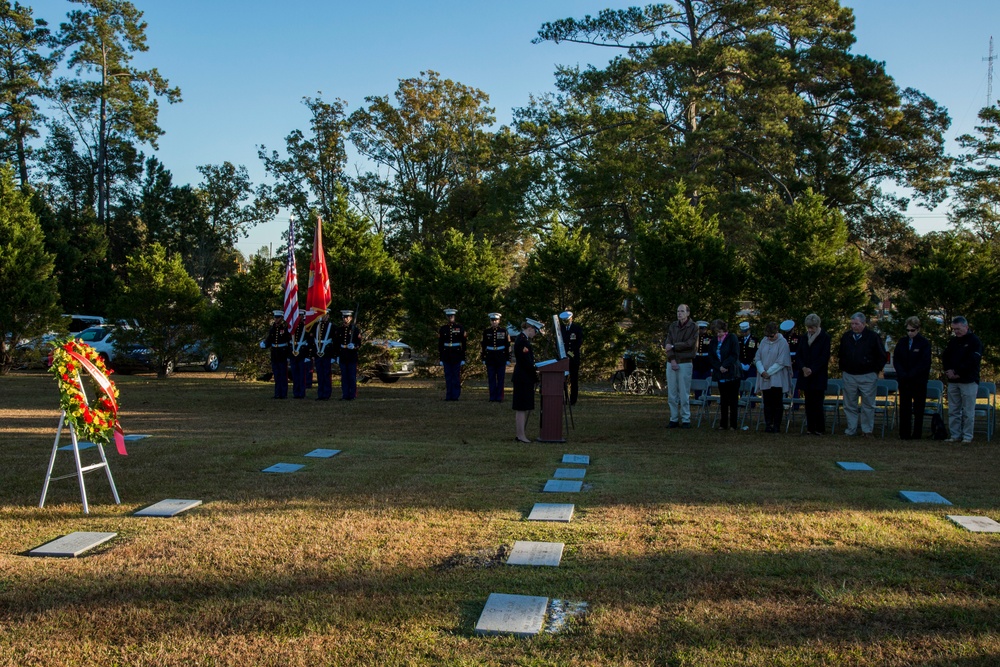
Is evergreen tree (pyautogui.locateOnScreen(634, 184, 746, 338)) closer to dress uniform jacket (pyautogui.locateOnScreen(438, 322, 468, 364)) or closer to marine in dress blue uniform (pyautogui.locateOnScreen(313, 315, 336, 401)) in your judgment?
dress uniform jacket (pyautogui.locateOnScreen(438, 322, 468, 364))

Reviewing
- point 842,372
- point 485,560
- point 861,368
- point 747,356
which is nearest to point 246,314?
point 747,356

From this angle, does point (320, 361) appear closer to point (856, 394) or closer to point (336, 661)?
point (856, 394)

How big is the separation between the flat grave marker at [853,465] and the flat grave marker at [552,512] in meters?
3.69

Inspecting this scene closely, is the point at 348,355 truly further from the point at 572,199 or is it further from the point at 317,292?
the point at 572,199

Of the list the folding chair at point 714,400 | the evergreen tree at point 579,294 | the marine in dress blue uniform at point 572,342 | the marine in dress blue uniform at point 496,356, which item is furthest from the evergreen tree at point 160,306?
the folding chair at point 714,400

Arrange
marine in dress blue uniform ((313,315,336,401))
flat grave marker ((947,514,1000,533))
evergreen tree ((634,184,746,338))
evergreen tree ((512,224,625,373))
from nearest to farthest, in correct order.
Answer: flat grave marker ((947,514,1000,533)) < marine in dress blue uniform ((313,315,336,401)) < evergreen tree ((634,184,746,338)) < evergreen tree ((512,224,625,373))

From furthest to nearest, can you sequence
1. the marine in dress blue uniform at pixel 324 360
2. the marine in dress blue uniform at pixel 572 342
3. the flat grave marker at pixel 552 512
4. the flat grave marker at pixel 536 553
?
the marine in dress blue uniform at pixel 324 360 → the marine in dress blue uniform at pixel 572 342 → the flat grave marker at pixel 552 512 → the flat grave marker at pixel 536 553

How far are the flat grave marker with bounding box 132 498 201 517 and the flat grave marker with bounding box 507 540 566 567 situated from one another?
2.61m

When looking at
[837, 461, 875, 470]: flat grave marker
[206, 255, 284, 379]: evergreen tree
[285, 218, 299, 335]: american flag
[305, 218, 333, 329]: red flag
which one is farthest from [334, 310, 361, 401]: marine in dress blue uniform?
[837, 461, 875, 470]: flat grave marker

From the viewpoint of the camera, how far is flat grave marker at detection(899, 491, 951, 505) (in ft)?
21.9

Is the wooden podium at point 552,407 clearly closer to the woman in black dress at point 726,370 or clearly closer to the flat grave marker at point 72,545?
the woman in black dress at point 726,370

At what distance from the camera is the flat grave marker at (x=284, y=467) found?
8.04 meters

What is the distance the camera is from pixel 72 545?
516 cm

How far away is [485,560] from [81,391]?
11.6 feet
